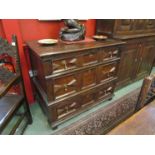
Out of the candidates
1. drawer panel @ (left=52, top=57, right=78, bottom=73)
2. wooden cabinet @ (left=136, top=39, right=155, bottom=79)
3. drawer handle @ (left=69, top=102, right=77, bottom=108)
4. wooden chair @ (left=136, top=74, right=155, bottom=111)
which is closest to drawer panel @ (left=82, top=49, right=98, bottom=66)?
drawer panel @ (left=52, top=57, right=78, bottom=73)

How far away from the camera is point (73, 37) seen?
140cm

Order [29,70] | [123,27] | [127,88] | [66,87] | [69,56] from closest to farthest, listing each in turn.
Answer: [69,56], [66,87], [29,70], [123,27], [127,88]

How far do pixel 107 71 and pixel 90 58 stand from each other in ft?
1.31

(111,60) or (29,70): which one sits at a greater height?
(111,60)

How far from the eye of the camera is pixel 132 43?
1.89 metres

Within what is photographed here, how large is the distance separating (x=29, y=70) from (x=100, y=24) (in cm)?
124

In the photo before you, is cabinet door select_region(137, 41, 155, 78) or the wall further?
cabinet door select_region(137, 41, 155, 78)

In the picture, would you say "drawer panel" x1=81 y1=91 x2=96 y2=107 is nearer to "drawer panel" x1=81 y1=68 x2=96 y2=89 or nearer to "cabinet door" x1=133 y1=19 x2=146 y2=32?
"drawer panel" x1=81 y1=68 x2=96 y2=89

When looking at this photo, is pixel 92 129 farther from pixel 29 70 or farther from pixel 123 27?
pixel 123 27

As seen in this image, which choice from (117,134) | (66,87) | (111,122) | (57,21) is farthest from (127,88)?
(117,134)

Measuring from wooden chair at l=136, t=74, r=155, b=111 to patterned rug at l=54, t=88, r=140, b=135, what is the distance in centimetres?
69

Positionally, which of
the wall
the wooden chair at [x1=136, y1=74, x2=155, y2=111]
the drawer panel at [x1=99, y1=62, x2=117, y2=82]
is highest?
the wall

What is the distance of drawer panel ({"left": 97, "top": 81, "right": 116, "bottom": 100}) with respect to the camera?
170cm

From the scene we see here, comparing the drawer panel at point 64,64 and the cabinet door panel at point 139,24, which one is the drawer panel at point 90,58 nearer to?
the drawer panel at point 64,64
